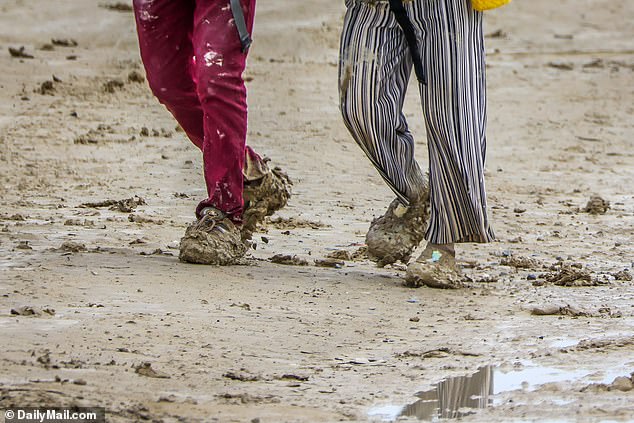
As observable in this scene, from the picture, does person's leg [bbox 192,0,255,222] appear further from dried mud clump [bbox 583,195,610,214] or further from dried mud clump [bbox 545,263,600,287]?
dried mud clump [bbox 583,195,610,214]

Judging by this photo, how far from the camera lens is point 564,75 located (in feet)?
38.2

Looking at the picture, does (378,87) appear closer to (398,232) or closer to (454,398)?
(398,232)

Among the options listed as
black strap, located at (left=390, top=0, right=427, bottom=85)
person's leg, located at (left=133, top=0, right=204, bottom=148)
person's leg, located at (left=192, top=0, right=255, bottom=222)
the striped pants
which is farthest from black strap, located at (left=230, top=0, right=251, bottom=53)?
black strap, located at (left=390, top=0, right=427, bottom=85)

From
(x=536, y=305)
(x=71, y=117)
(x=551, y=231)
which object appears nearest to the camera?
(x=536, y=305)

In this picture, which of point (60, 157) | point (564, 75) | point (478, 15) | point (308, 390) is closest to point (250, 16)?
point (478, 15)

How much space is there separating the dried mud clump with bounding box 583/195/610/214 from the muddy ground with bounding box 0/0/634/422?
18 mm

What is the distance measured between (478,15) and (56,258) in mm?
1720

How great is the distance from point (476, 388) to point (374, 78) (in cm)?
148

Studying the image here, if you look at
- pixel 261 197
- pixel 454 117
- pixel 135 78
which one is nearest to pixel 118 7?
pixel 135 78

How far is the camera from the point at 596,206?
7184mm

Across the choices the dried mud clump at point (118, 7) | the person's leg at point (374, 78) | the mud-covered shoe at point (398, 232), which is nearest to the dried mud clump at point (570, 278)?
the mud-covered shoe at point (398, 232)

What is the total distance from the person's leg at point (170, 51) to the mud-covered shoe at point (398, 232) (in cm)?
78

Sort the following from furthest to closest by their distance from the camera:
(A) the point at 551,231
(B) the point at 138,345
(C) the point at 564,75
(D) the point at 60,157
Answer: (C) the point at 564,75 < (D) the point at 60,157 < (A) the point at 551,231 < (B) the point at 138,345

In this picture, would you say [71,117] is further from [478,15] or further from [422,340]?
[422,340]
